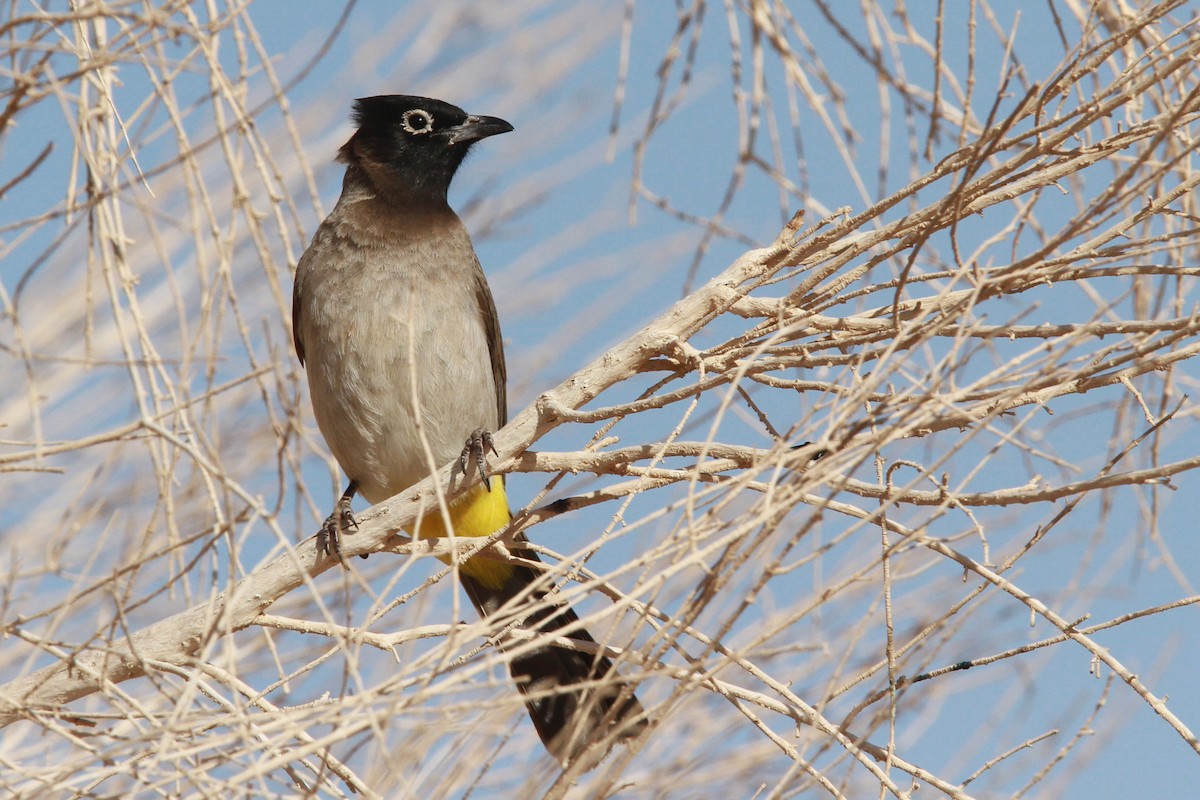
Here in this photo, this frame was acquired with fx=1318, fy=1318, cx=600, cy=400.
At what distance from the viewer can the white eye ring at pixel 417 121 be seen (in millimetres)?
4746

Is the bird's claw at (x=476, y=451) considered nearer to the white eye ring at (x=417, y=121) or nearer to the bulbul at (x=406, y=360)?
the bulbul at (x=406, y=360)

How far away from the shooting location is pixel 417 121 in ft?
15.7

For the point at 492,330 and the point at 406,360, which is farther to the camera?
the point at 492,330

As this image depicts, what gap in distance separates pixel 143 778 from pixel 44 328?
11.6 ft

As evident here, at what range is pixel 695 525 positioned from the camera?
6.98 feet

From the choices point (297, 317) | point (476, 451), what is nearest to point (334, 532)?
point (476, 451)

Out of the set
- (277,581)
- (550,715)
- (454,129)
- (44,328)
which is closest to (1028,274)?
(277,581)

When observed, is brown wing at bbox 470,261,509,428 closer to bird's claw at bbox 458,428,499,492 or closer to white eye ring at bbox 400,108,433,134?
white eye ring at bbox 400,108,433,134

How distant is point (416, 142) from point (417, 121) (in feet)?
0.31

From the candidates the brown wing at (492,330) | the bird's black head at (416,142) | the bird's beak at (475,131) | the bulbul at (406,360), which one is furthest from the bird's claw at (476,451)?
the bird's beak at (475,131)

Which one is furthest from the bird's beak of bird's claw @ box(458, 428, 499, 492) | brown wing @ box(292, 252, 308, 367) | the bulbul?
bird's claw @ box(458, 428, 499, 492)

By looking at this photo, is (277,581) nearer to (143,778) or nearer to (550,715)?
(143,778)

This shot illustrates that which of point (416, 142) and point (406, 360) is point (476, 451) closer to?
point (406, 360)

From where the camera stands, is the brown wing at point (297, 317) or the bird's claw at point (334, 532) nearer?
the bird's claw at point (334, 532)
